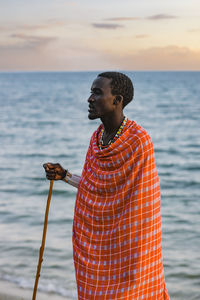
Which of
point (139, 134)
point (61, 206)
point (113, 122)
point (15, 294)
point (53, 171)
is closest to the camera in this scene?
point (139, 134)

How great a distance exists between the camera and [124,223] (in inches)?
123

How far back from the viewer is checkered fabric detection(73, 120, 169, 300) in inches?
122

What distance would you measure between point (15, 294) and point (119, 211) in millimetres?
2890

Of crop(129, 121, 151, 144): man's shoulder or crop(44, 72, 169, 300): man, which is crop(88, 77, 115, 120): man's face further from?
crop(129, 121, 151, 144): man's shoulder

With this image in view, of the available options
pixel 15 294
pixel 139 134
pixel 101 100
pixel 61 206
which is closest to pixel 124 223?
pixel 139 134

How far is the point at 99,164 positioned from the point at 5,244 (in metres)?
5.48

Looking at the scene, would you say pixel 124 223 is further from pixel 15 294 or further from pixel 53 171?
pixel 15 294

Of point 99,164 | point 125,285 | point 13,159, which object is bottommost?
point 13,159

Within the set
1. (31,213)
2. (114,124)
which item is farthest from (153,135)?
(114,124)

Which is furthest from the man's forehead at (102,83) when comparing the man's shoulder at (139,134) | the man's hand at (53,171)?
the man's hand at (53,171)

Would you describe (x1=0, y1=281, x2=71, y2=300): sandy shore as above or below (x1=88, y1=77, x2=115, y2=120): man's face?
below

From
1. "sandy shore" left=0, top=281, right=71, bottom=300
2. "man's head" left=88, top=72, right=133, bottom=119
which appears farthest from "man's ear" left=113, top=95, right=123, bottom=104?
"sandy shore" left=0, top=281, right=71, bottom=300

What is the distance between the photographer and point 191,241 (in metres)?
9.19

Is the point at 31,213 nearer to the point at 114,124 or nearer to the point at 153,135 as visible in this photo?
the point at 114,124
